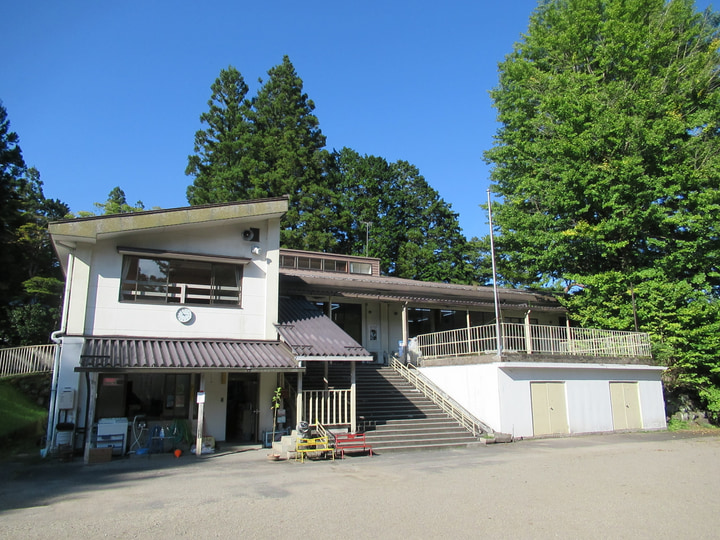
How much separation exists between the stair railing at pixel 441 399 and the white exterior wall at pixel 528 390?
0.70ft

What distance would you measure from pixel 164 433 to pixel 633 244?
20921 millimetres

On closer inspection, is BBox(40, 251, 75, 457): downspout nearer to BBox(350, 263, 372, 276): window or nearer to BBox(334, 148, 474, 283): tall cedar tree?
BBox(350, 263, 372, 276): window

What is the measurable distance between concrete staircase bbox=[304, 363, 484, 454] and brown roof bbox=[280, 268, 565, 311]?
118 inches

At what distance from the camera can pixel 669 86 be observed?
21891 millimetres

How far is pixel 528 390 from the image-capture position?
54.1ft

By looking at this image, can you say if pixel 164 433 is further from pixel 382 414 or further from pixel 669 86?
pixel 669 86

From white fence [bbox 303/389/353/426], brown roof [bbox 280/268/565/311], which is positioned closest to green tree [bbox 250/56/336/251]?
brown roof [bbox 280/268/565/311]

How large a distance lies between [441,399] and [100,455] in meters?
10.9

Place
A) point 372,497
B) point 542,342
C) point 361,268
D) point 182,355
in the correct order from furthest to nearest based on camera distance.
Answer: point 361,268 → point 542,342 → point 182,355 → point 372,497

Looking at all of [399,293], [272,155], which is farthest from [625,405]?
[272,155]

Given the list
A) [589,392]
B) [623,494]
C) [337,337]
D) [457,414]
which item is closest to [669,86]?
[589,392]

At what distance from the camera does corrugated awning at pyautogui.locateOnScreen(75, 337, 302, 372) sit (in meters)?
12.1

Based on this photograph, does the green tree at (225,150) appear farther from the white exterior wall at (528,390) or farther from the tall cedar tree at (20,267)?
the white exterior wall at (528,390)

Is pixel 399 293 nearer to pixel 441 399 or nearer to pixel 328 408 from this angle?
pixel 441 399
